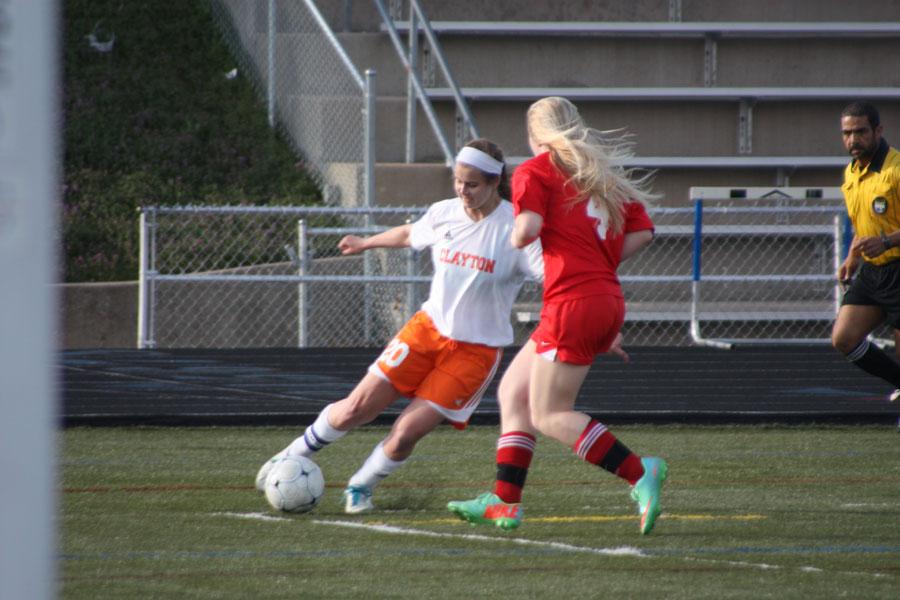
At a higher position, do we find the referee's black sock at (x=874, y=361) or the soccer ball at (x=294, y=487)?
the referee's black sock at (x=874, y=361)

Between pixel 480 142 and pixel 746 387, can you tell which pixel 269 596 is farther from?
pixel 746 387

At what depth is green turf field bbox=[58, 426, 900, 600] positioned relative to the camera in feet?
14.6

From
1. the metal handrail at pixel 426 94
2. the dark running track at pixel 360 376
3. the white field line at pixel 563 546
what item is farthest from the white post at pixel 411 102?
the white field line at pixel 563 546

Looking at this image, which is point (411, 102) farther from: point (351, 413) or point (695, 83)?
point (351, 413)

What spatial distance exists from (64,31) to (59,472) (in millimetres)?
14078

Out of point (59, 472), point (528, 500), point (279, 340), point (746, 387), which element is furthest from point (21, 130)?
point (279, 340)

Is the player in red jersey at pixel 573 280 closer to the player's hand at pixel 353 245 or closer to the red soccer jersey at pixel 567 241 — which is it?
the red soccer jersey at pixel 567 241

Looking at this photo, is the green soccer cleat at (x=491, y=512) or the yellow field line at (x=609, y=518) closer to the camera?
the green soccer cleat at (x=491, y=512)

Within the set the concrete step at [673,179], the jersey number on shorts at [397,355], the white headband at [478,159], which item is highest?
the concrete step at [673,179]

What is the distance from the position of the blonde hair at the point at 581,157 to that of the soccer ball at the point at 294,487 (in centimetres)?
163

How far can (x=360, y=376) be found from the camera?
11578 millimetres

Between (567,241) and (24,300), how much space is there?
4.34 metres

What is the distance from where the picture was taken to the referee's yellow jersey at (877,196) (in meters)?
8.47

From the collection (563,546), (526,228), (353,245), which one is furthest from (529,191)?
(563,546)
